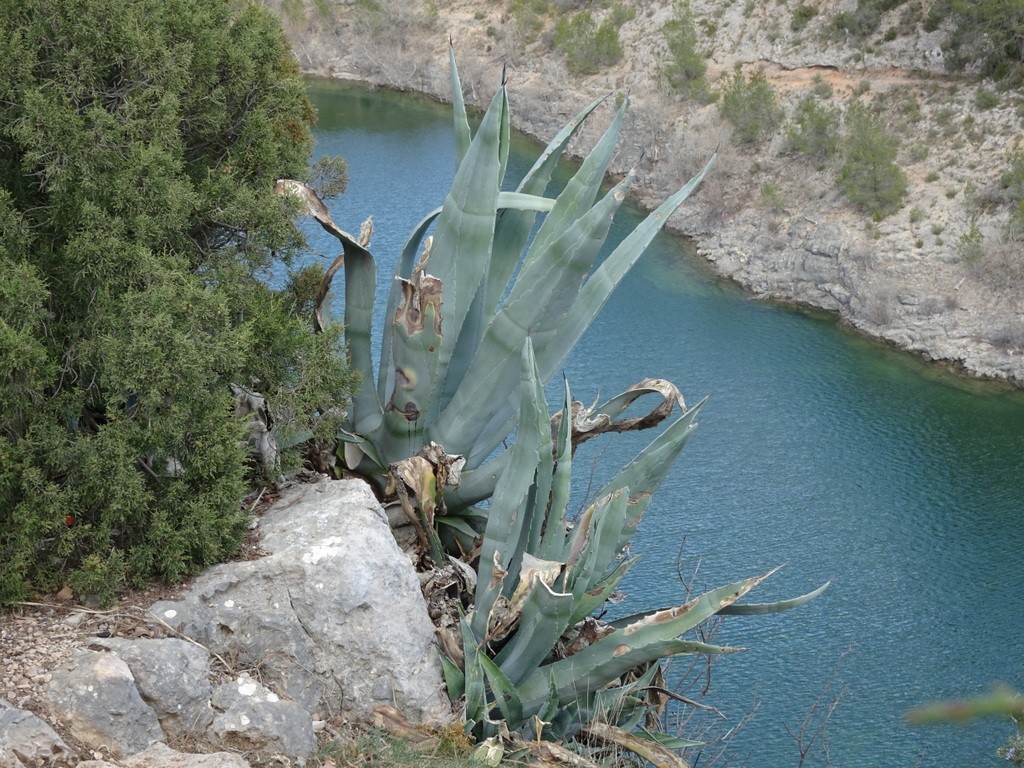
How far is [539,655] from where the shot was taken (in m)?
4.88

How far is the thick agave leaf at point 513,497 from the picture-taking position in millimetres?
4844

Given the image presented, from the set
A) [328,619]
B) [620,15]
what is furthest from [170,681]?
[620,15]

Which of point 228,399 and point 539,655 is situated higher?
point 228,399

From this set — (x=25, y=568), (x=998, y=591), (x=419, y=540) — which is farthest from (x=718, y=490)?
(x=25, y=568)

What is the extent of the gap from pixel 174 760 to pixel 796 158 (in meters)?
17.3

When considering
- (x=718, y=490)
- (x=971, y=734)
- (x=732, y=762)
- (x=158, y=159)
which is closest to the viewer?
(x=158, y=159)

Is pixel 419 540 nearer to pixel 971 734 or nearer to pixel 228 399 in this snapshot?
pixel 228 399

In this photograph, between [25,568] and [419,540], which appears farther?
[419,540]

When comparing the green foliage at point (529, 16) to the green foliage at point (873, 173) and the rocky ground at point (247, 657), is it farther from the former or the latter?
the rocky ground at point (247, 657)

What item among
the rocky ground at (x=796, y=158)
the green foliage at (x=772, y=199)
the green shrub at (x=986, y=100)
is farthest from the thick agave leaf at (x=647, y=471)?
the green shrub at (x=986, y=100)

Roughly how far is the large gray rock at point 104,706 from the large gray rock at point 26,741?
12 cm

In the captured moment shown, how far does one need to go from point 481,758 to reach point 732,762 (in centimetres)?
363

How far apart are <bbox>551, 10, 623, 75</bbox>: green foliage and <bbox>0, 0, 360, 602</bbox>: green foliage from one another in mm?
19532

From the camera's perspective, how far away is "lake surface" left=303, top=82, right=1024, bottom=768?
839cm
